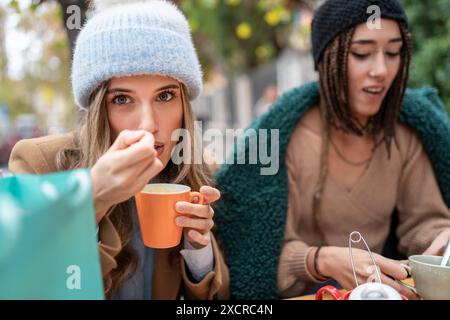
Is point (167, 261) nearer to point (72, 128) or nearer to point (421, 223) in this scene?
point (72, 128)

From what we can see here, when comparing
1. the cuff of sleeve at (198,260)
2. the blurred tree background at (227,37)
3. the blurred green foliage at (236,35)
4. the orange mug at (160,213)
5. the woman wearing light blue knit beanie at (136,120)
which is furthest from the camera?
the blurred green foliage at (236,35)

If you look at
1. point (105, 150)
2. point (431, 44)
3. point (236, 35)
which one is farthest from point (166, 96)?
point (236, 35)

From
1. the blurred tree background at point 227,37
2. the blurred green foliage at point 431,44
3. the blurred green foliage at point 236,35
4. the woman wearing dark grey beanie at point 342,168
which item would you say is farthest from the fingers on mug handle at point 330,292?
the blurred green foliage at point 236,35

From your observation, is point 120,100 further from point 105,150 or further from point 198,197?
point 198,197

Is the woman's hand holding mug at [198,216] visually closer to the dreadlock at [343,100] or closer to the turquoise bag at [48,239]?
the turquoise bag at [48,239]

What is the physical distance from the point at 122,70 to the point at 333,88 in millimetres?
813

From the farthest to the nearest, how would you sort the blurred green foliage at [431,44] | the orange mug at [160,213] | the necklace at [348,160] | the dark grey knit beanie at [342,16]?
1. the blurred green foliage at [431,44]
2. the necklace at [348,160]
3. the dark grey knit beanie at [342,16]
4. the orange mug at [160,213]

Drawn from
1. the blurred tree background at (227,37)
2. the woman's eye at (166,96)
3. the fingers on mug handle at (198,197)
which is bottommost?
the fingers on mug handle at (198,197)

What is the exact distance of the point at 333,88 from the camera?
67.0 inches

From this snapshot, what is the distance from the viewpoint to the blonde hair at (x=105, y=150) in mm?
1329

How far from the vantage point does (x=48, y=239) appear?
2.53 ft

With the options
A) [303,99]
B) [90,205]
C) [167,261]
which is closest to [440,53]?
[303,99]

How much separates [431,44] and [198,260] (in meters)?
2.47

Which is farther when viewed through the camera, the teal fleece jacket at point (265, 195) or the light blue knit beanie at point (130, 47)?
the teal fleece jacket at point (265, 195)
